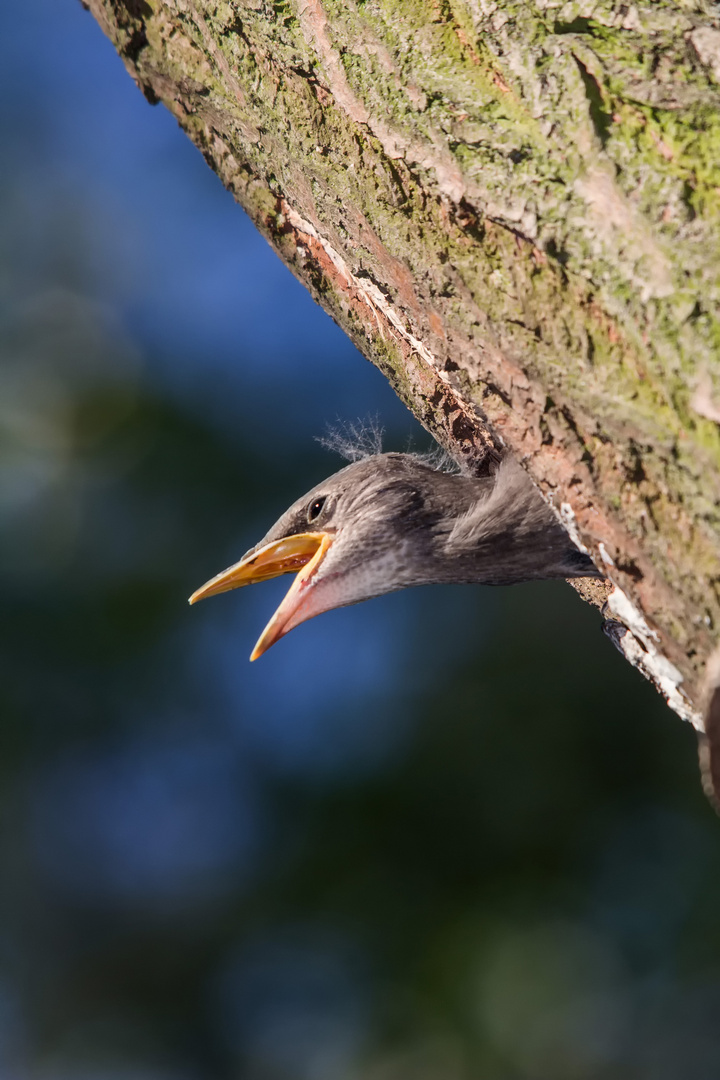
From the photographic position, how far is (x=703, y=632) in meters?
1.14

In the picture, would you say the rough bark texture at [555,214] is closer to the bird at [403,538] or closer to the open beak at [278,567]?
the bird at [403,538]

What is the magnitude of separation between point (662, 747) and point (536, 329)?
3351 mm

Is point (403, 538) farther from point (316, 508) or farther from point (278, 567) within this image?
point (278, 567)

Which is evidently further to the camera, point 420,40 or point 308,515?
point 308,515

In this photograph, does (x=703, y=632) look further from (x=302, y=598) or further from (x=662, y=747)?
(x=662, y=747)

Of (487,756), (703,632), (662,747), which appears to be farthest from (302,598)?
(662,747)

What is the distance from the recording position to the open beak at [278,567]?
6.57 feet

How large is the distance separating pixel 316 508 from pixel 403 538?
1.03 feet

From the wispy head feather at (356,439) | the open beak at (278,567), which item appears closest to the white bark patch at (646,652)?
the open beak at (278,567)

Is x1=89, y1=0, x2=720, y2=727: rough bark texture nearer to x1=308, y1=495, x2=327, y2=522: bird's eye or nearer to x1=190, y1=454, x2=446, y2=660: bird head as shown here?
x1=190, y1=454, x2=446, y2=660: bird head

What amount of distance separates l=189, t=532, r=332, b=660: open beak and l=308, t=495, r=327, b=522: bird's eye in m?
0.04

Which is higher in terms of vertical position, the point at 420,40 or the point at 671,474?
the point at 420,40

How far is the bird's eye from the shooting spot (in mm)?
2127

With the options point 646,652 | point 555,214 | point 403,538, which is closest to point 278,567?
point 403,538
